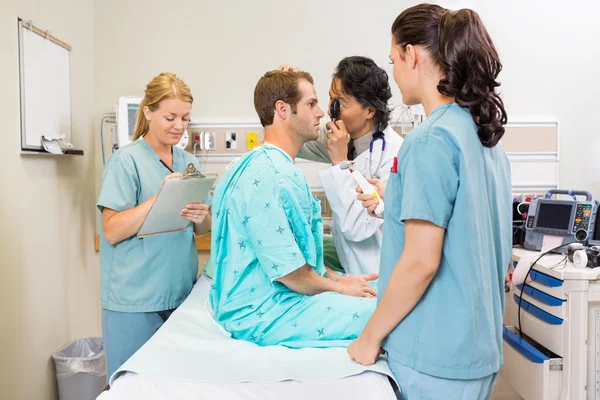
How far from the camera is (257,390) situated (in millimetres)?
1183

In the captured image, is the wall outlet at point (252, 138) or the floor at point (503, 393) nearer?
the floor at point (503, 393)

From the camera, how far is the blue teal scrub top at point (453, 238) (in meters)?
1.03

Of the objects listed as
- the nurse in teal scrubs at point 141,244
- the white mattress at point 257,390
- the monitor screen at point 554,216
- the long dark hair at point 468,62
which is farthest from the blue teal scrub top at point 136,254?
the monitor screen at point 554,216

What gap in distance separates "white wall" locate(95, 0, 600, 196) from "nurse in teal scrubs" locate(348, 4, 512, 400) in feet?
6.72

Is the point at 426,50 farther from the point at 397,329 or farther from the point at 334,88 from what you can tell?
the point at 334,88

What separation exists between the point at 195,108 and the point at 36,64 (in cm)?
95

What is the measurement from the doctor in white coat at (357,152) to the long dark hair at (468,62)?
892 mm

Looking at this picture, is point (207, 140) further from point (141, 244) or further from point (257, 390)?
point (257, 390)

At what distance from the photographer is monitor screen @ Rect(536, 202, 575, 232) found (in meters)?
2.29

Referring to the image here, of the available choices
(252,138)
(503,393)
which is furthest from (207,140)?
(503,393)

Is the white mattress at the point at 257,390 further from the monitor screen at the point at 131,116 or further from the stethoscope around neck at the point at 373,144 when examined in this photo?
the monitor screen at the point at 131,116

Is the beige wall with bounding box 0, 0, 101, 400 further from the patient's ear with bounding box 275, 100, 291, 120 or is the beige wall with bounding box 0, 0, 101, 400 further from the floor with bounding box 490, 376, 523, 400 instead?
the floor with bounding box 490, 376, 523, 400

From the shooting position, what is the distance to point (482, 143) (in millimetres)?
1078

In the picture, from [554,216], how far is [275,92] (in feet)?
4.84
